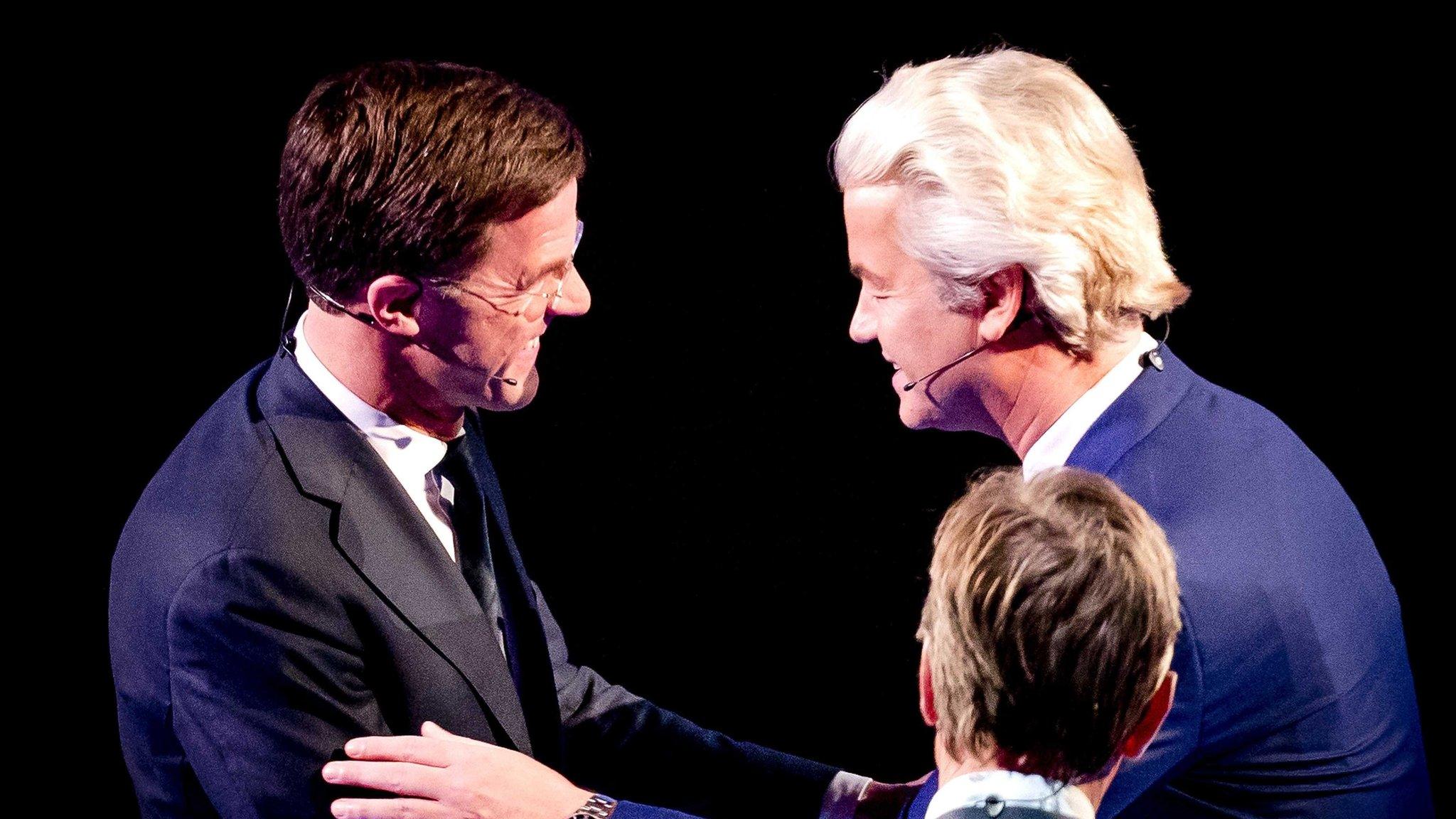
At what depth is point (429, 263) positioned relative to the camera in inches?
83.0

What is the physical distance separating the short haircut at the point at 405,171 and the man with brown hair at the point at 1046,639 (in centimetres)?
90

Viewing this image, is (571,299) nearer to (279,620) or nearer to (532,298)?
(532,298)

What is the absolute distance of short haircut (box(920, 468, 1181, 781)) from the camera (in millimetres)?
1517

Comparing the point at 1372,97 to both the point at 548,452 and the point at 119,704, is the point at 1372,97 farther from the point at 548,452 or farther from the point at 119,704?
the point at 119,704

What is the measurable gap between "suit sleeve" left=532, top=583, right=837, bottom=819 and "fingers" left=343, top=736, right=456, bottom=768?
569 millimetres

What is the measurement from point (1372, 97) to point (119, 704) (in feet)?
8.78

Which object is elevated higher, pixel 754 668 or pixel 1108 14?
pixel 1108 14

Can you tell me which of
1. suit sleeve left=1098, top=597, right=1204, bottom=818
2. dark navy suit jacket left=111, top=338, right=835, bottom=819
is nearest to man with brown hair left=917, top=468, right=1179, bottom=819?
suit sleeve left=1098, top=597, right=1204, bottom=818

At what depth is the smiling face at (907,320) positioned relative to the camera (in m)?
2.29

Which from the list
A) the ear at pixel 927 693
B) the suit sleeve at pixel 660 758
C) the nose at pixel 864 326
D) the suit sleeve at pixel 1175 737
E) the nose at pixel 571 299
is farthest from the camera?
the suit sleeve at pixel 660 758

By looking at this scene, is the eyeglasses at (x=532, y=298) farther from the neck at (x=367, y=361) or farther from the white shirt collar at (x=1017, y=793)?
the white shirt collar at (x=1017, y=793)

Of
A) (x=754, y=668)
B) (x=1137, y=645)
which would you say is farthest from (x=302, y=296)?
(x=1137, y=645)

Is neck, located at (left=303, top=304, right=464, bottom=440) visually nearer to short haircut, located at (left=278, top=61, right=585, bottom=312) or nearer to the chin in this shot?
short haircut, located at (left=278, top=61, right=585, bottom=312)

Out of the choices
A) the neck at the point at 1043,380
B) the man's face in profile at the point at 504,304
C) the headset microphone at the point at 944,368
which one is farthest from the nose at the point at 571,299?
the neck at the point at 1043,380
